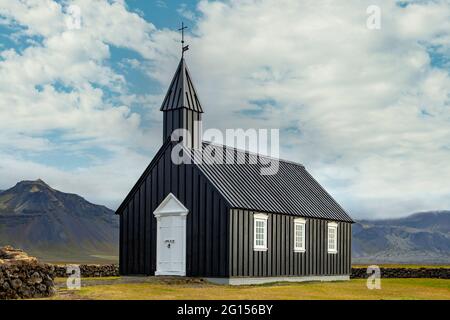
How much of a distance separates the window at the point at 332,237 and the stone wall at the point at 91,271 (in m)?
13.8

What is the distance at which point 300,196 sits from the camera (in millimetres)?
40219

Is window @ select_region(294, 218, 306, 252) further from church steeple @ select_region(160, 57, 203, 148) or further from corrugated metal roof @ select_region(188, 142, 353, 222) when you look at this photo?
church steeple @ select_region(160, 57, 203, 148)

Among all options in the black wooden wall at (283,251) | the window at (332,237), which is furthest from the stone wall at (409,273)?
the window at (332,237)

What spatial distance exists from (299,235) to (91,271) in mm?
13859

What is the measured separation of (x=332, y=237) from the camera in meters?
41.4

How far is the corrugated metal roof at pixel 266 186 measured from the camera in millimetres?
33375

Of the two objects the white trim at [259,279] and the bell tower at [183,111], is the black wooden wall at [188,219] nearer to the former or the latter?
the white trim at [259,279]

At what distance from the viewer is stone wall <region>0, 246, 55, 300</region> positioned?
22.2 m

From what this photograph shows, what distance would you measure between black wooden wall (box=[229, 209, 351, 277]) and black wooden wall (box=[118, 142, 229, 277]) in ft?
2.50

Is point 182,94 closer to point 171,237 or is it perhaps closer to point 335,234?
point 171,237

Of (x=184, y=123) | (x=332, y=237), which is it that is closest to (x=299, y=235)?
(x=332, y=237)

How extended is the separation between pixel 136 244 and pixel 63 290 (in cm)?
1003

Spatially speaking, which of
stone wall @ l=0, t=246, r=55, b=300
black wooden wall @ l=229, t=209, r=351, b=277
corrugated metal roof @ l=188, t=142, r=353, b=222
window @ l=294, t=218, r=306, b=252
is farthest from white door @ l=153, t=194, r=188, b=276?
stone wall @ l=0, t=246, r=55, b=300
